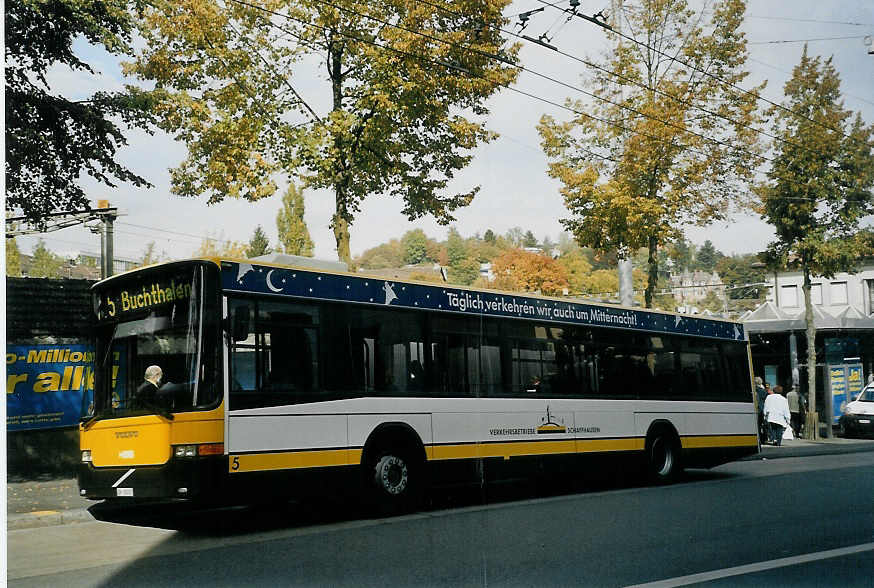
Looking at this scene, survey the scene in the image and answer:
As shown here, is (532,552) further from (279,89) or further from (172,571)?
(279,89)

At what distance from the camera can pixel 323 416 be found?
34.7ft

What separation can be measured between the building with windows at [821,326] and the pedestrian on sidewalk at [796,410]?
5.08m

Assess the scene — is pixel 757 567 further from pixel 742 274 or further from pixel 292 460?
pixel 742 274

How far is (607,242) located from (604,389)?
736cm

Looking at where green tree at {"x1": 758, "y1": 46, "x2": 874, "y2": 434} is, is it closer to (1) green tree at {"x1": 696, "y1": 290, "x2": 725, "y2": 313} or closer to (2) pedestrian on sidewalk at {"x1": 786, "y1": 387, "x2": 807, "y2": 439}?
(2) pedestrian on sidewalk at {"x1": 786, "y1": 387, "x2": 807, "y2": 439}

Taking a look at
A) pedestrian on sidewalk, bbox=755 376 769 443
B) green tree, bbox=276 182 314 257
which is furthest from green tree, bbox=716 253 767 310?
green tree, bbox=276 182 314 257

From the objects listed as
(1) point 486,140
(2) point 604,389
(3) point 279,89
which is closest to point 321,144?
(3) point 279,89

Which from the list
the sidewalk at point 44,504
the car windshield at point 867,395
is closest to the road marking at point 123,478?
the sidewalk at point 44,504

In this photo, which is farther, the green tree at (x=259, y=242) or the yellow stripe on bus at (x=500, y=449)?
the green tree at (x=259, y=242)

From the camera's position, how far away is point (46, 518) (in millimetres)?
10945

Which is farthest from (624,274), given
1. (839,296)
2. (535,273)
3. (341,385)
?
(839,296)

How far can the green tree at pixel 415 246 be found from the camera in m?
16.8

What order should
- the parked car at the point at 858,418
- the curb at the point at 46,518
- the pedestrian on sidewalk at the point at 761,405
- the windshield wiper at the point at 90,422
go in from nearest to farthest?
the windshield wiper at the point at 90,422 → the curb at the point at 46,518 → the pedestrian on sidewalk at the point at 761,405 → the parked car at the point at 858,418

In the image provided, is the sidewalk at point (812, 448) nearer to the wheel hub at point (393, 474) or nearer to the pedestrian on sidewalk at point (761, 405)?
the pedestrian on sidewalk at point (761, 405)
